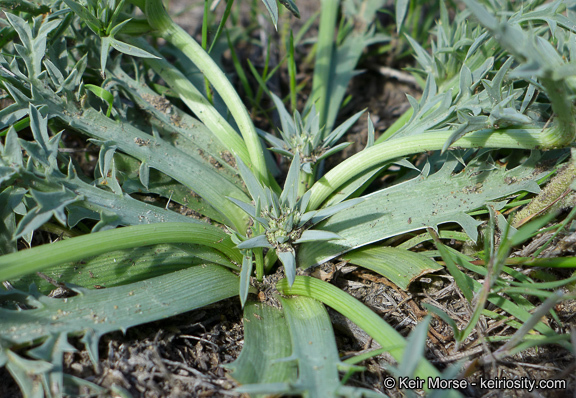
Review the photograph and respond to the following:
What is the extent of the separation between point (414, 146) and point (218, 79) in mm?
1146

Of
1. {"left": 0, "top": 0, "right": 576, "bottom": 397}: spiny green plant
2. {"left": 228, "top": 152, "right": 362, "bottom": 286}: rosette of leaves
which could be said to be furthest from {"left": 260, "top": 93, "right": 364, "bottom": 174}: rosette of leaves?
Answer: {"left": 228, "top": 152, "right": 362, "bottom": 286}: rosette of leaves

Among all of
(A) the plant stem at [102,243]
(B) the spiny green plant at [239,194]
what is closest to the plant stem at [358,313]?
(B) the spiny green plant at [239,194]

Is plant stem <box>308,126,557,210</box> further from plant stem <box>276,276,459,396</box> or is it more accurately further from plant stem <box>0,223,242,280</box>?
plant stem <box>0,223,242,280</box>

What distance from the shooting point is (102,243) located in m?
1.78

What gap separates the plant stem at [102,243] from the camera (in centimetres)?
166

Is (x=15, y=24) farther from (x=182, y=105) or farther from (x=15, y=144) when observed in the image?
(x=182, y=105)

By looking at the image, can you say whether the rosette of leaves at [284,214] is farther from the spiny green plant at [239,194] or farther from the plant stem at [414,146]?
the plant stem at [414,146]

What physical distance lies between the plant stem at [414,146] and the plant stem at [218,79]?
1.18ft

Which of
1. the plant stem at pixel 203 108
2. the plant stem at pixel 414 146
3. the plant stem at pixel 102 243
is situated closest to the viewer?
the plant stem at pixel 102 243

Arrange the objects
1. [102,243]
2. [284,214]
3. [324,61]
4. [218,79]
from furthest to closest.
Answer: [324,61] < [218,79] < [284,214] < [102,243]

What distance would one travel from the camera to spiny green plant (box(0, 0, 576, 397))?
1727 millimetres

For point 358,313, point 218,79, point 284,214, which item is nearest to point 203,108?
point 218,79

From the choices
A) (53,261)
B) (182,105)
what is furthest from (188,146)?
(53,261)

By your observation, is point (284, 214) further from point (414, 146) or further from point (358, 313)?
point (414, 146)
